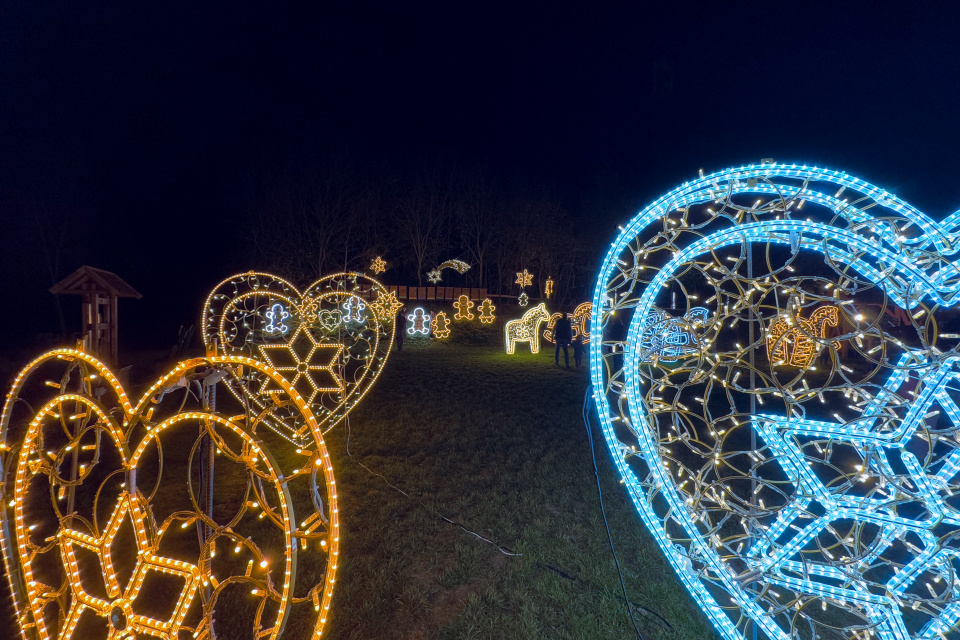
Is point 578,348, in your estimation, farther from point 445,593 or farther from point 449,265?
point 449,265

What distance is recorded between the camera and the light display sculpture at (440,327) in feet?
63.3

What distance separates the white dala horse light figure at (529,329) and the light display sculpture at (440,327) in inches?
136

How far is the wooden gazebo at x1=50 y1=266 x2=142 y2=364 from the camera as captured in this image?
7656 mm

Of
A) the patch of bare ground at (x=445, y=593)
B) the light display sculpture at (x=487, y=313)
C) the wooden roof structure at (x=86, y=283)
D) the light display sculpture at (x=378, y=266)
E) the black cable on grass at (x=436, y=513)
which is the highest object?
the light display sculpture at (x=378, y=266)

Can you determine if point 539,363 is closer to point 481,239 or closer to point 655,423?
point 655,423

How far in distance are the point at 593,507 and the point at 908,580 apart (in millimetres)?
2796

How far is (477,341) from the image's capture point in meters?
19.8

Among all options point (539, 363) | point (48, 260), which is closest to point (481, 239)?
point (539, 363)

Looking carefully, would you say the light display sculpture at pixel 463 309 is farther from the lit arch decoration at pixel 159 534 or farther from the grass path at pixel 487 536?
the lit arch decoration at pixel 159 534

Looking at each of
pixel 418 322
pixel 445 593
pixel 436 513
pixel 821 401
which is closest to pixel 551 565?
pixel 445 593

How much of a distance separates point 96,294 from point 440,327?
41.7 feet

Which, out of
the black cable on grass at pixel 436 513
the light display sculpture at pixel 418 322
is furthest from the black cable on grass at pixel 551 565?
the light display sculpture at pixel 418 322

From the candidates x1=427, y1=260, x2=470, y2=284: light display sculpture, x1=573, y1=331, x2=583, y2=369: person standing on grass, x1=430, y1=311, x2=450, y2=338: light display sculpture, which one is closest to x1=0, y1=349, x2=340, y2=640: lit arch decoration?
x1=573, y1=331, x2=583, y2=369: person standing on grass

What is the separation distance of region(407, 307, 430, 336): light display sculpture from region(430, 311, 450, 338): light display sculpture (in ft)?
2.85
